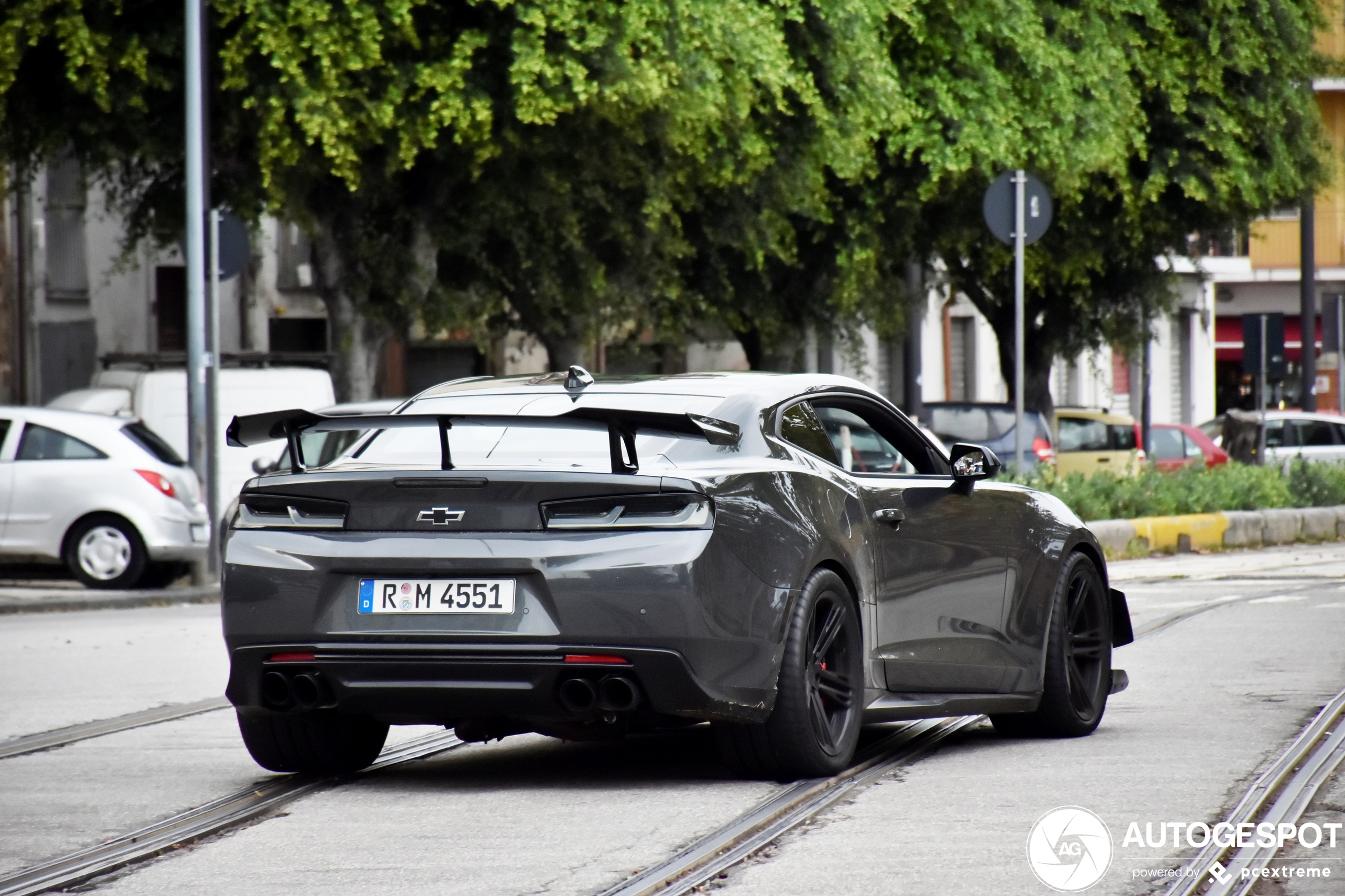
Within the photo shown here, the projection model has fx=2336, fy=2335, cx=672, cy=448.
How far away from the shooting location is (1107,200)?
2983 cm

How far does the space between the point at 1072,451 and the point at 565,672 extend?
25985mm

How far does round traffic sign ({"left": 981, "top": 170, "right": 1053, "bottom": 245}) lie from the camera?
19.6m

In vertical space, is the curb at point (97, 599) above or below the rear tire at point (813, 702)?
below

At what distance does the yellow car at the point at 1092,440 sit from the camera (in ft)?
103

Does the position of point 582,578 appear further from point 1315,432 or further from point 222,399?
point 1315,432

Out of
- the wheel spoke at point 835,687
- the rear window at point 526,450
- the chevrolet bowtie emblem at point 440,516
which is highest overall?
the rear window at point 526,450

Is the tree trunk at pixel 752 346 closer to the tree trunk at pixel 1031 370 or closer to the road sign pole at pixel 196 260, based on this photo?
the tree trunk at pixel 1031 370

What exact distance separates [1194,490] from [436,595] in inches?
712

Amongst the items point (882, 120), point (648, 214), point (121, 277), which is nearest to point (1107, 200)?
point (882, 120)

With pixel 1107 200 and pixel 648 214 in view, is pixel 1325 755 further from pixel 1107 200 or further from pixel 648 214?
pixel 1107 200

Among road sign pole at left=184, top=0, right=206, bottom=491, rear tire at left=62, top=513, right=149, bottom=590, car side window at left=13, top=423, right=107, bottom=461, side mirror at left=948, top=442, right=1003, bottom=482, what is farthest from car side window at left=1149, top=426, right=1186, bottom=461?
side mirror at left=948, top=442, right=1003, bottom=482

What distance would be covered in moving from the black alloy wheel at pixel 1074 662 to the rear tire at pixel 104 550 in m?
11.1

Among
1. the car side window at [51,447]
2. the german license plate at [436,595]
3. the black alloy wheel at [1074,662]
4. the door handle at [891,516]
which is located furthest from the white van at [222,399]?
the german license plate at [436,595]

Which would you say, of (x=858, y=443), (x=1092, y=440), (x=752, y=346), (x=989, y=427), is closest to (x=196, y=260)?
(x=858, y=443)
